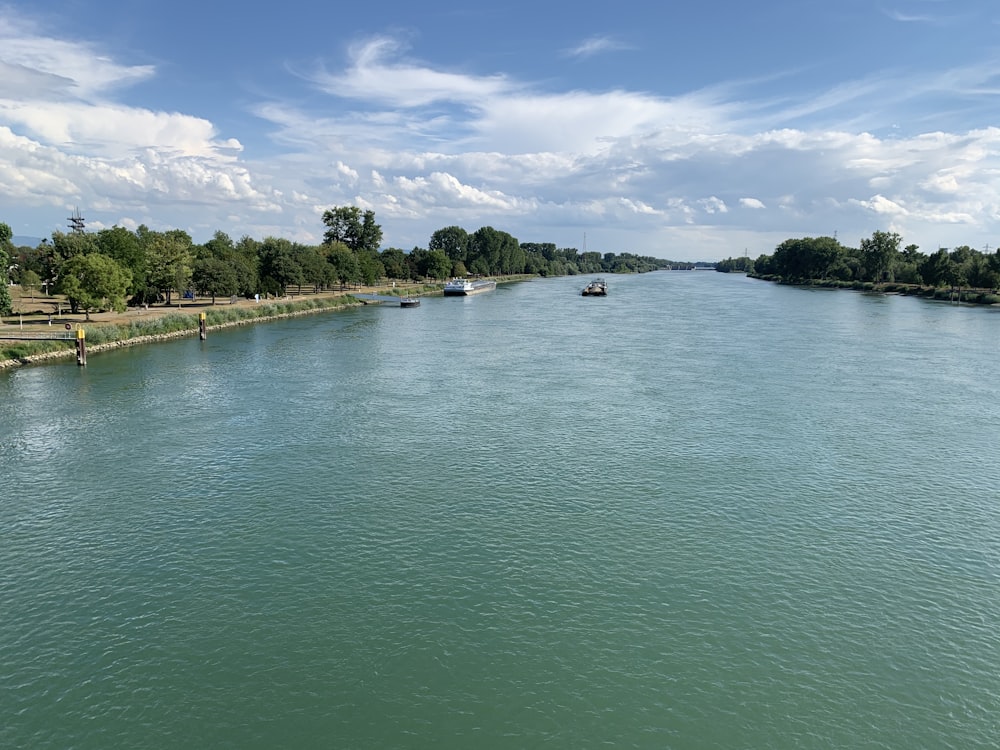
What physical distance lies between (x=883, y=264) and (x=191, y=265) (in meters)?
120

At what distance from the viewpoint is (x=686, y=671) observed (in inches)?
472

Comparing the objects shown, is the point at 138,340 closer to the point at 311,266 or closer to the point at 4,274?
the point at 4,274

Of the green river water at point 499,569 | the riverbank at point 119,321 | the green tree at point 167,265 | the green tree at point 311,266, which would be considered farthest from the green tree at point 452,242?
the green river water at point 499,569

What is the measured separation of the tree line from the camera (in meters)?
50.3

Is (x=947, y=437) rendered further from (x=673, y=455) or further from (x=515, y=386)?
(x=515, y=386)

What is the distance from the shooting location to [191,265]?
70875 millimetres

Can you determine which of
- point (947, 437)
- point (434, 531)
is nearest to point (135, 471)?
point (434, 531)

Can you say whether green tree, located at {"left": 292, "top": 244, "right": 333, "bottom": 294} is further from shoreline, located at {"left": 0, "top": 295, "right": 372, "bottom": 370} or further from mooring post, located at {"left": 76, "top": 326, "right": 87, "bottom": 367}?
mooring post, located at {"left": 76, "top": 326, "right": 87, "bottom": 367}

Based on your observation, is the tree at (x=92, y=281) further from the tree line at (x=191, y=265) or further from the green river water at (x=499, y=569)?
the green river water at (x=499, y=569)

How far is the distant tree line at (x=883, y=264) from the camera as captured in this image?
332ft

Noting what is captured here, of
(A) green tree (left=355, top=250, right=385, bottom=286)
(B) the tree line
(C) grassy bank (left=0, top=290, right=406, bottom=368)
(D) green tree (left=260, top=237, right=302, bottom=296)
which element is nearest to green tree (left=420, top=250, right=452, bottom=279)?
(B) the tree line

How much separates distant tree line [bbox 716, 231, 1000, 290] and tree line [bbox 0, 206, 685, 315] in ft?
266

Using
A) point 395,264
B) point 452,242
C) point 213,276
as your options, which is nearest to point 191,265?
point 213,276

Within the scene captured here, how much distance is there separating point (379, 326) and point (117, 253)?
2310 cm
